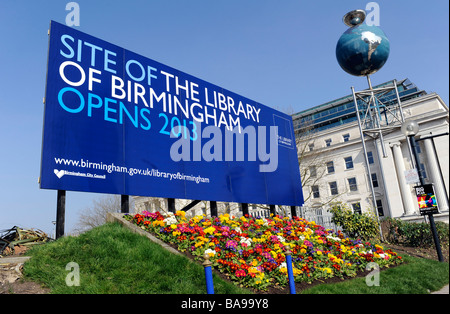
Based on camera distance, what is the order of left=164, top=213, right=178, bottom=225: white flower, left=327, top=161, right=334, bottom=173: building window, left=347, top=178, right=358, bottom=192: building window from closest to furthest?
1. left=164, top=213, right=178, bottom=225: white flower
2. left=347, top=178, right=358, bottom=192: building window
3. left=327, top=161, right=334, bottom=173: building window

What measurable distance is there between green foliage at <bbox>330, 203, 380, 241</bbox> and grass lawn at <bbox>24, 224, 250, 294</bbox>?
43.1 ft

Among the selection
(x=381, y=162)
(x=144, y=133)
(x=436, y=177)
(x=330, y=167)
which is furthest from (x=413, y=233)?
(x=330, y=167)

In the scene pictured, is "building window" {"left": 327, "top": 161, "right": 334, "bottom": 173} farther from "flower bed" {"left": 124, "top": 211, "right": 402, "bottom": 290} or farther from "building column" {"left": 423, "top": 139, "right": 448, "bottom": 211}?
"flower bed" {"left": 124, "top": 211, "right": 402, "bottom": 290}

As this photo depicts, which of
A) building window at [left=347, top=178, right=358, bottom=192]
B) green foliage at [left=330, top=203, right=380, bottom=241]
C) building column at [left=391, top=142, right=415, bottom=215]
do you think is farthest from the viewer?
building window at [left=347, top=178, right=358, bottom=192]

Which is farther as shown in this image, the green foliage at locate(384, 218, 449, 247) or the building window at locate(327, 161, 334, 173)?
the building window at locate(327, 161, 334, 173)

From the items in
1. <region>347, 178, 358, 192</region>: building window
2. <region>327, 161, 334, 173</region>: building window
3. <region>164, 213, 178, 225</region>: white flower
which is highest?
<region>327, 161, 334, 173</region>: building window

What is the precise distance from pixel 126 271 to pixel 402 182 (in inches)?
1838

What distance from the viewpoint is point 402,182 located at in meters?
45.9

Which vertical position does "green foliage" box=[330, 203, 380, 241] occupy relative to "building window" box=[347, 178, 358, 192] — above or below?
below

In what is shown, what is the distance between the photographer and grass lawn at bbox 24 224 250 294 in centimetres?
628

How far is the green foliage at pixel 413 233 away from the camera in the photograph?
17.6 meters

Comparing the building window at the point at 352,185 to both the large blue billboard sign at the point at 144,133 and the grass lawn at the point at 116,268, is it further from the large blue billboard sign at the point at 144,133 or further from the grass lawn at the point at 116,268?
the grass lawn at the point at 116,268

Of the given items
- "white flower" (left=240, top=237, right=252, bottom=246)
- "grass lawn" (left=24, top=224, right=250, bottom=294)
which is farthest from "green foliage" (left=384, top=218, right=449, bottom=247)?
"grass lawn" (left=24, top=224, right=250, bottom=294)
